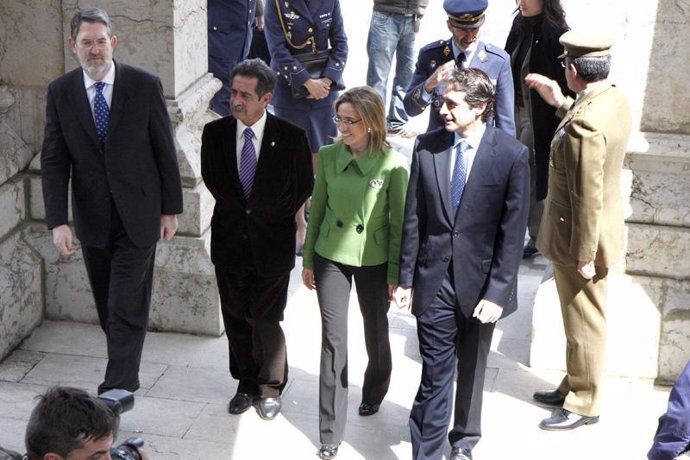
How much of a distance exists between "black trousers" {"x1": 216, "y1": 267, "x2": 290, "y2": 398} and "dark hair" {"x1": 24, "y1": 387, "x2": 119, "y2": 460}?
2.32 m

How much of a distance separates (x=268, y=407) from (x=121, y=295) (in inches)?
34.4

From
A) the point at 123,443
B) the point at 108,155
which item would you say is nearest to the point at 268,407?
the point at 108,155

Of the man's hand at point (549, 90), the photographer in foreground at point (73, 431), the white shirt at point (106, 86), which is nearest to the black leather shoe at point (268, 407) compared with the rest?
the white shirt at point (106, 86)

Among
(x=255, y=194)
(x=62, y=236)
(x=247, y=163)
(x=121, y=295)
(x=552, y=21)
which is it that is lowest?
(x=121, y=295)

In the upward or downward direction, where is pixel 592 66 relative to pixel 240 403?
upward

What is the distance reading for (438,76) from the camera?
6.54 m

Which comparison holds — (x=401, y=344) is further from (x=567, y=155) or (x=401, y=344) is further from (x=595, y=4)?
(x=595, y=4)

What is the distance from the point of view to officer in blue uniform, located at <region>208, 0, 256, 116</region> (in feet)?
28.8

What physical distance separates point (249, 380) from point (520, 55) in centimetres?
263

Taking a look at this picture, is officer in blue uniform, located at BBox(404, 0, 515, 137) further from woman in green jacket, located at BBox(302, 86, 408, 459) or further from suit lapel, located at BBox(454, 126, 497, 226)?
suit lapel, located at BBox(454, 126, 497, 226)

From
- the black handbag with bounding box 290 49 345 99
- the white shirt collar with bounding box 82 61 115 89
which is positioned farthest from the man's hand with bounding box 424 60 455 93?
the white shirt collar with bounding box 82 61 115 89

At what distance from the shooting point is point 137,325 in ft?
19.8

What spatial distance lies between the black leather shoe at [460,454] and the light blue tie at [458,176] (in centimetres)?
110

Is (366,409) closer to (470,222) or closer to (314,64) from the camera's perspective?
(470,222)
